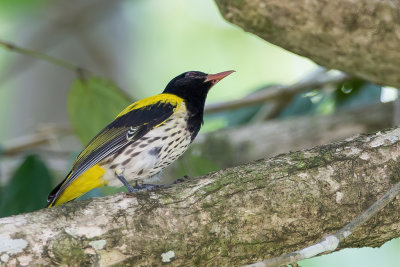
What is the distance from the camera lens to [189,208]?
2.85m

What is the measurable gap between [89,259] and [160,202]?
1.47ft

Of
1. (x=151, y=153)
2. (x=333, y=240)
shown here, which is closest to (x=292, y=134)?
(x=151, y=153)

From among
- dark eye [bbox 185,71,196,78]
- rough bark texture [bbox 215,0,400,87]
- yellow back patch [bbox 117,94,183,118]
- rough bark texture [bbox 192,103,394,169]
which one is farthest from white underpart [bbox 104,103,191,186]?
rough bark texture [bbox 192,103,394,169]

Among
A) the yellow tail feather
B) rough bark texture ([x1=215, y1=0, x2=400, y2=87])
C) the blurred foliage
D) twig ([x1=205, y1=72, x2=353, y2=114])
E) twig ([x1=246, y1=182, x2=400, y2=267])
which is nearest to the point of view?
A: twig ([x1=246, y1=182, x2=400, y2=267])

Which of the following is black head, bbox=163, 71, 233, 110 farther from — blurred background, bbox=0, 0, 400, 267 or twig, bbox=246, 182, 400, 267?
twig, bbox=246, 182, 400, 267

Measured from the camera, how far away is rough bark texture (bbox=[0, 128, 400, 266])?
2.61 meters

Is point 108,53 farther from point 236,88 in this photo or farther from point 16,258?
point 16,258

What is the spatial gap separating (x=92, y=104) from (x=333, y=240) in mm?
2487

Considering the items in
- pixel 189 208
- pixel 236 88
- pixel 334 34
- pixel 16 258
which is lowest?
pixel 236 88

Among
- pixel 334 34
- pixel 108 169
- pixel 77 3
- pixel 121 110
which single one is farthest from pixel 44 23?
pixel 334 34

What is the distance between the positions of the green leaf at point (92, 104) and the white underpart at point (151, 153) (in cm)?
77

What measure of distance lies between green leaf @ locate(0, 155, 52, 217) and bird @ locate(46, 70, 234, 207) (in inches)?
19.3

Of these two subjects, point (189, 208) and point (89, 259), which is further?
point (189, 208)

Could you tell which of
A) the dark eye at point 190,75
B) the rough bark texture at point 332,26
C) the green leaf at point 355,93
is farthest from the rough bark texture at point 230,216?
the green leaf at point 355,93
